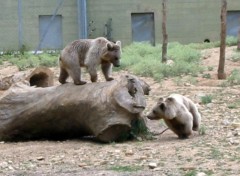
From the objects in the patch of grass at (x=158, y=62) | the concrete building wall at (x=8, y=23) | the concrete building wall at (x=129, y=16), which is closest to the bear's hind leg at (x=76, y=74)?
the patch of grass at (x=158, y=62)

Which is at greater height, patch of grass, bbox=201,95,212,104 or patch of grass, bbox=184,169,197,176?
patch of grass, bbox=201,95,212,104

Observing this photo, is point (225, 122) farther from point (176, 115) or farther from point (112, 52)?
point (112, 52)

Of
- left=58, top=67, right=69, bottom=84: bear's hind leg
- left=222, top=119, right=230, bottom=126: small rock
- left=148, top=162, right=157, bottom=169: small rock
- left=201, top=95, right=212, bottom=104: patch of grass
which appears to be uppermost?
left=58, top=67, right=69, bottom=84: bear's hind leg

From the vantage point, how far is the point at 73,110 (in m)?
9.38

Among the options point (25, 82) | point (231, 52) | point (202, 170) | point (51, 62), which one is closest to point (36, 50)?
point (51, 62)

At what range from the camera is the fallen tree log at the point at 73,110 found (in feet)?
29.4

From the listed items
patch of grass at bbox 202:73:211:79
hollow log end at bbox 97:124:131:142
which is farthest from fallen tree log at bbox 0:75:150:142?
patch of grass at bbox 202:73:211:79

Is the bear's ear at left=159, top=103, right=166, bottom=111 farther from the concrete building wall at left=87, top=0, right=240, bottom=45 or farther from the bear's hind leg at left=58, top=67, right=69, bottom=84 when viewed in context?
the concrete building wall at left=87, top=0, right=240, bottom=45

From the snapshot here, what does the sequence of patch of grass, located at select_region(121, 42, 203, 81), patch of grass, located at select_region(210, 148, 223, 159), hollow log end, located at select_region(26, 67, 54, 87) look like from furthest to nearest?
1. patch of grass, located at select_region(121, 42, 203, 81)
2. hollow log end, located at select_region(26, 67, 54, 87)
3. patch of grass, located at select_region(210, 148, 223, 159)

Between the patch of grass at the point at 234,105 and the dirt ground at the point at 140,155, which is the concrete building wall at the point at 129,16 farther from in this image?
the dirt ground at the point at 140,155

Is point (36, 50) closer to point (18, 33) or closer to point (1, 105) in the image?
point (18, 33)

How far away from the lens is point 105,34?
87.5ft

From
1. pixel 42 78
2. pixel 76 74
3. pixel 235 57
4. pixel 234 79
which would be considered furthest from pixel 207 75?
pixel 76 74

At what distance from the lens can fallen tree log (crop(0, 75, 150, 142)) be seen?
895 centimetres
